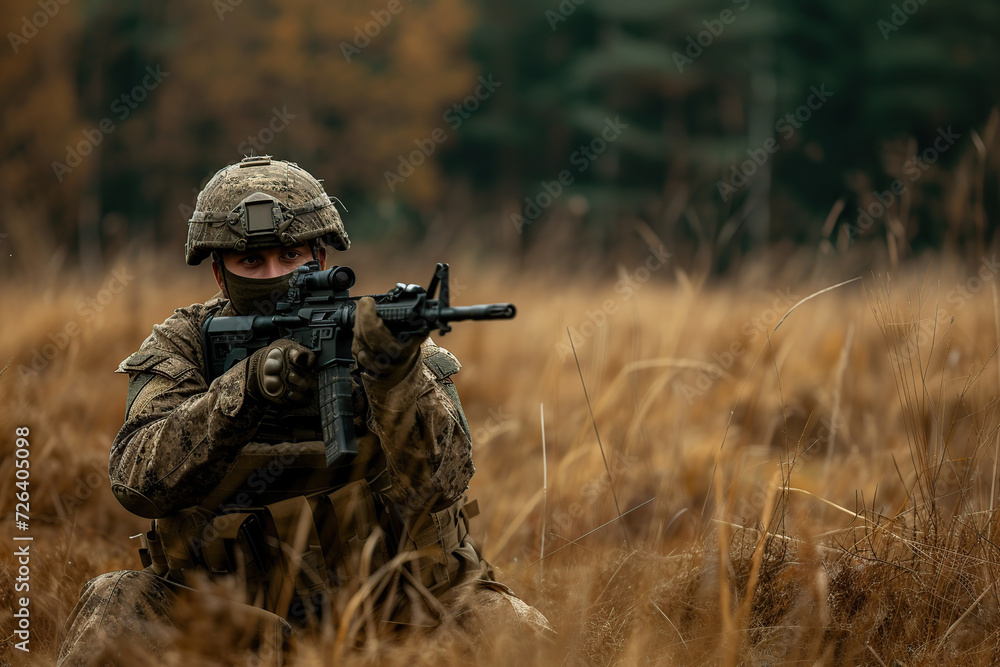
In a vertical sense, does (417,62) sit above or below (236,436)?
above

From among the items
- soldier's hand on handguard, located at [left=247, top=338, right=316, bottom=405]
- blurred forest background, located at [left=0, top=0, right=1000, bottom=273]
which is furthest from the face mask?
blurred forest background, located at [left=0, top=0, right=1000, bottom=273]

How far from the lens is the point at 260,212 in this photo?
9.41ft

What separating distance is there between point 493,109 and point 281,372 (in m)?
19.2

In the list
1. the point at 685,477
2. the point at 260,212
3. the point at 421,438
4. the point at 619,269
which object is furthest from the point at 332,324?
the point at 685,477

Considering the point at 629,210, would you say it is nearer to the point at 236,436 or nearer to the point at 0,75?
the point at 0,75

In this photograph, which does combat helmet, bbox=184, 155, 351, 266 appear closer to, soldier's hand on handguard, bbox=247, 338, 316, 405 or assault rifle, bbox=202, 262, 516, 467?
assault rifle, bbox=202, 262, 516, 467

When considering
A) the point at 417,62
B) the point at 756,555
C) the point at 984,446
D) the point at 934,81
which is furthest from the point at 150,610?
the point at 934,81

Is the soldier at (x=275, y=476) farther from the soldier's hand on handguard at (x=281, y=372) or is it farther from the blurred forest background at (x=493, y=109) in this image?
the blurred forest background at (x=493, y=109)

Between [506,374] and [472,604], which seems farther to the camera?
[506,374]

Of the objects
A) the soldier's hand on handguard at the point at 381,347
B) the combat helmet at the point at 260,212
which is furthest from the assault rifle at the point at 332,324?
the combat helmet at the point at 260,212

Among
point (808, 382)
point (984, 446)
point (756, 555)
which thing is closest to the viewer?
point (756, 555)

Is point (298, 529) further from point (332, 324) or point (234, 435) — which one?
point (332, 324)

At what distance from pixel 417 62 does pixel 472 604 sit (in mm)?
16317

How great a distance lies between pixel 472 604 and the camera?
8.95ft
